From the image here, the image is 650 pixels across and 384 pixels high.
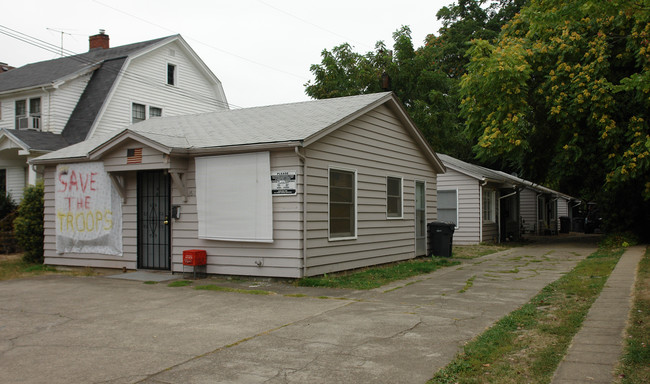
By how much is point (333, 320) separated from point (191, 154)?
5.72m

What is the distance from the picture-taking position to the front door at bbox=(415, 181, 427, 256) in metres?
15.6

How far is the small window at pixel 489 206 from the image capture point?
73.7 ft

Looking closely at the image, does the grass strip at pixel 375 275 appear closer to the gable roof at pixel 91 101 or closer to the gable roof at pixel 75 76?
the gable roof at pixel 75 76

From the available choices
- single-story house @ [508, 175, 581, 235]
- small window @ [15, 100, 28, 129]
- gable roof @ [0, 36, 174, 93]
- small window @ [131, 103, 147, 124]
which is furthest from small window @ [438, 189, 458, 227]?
small window @ [15, 100, 28, 129]

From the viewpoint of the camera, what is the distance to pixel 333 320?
7258 millimetres

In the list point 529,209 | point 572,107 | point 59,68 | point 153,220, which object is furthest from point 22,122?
point 529,209

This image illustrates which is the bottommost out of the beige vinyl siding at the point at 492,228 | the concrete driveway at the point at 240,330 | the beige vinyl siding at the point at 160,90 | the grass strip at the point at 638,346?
the concrete driveway at the point at 240,330

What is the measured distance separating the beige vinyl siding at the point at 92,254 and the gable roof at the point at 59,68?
30.6ft

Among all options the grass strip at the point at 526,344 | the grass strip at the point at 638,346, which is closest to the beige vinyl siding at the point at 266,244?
the grass strip at the point at 526,344

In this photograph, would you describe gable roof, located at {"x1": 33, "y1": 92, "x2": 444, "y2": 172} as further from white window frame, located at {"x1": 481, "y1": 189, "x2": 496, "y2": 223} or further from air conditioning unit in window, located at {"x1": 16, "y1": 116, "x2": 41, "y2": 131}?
air conditioning unit in window, located at {"x1": 16, "y1": 116, "x2": 41, "y2": 131}

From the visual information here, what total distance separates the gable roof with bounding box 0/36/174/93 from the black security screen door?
1187 centimetres

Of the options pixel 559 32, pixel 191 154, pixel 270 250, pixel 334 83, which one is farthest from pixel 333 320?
pixel 334 83

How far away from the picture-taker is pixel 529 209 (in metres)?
32.8

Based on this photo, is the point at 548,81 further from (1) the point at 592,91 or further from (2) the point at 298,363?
(2) the point at 298,363
